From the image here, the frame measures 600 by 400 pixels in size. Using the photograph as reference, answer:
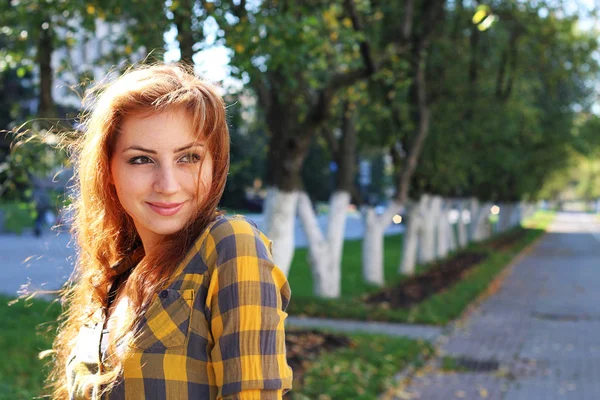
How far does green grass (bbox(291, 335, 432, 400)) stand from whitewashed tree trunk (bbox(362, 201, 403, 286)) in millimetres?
5447

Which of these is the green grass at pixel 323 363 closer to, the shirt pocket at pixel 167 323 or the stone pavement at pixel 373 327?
the stone pavement at pixel 373 327

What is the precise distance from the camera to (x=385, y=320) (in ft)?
37.9

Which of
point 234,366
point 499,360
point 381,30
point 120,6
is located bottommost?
point 499,360

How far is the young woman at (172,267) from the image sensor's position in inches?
57.5

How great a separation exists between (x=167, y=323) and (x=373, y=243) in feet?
44.8

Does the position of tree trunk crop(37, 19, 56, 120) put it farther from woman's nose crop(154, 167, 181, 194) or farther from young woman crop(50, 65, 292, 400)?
woman's nose crop(154, 167, 181, 194)

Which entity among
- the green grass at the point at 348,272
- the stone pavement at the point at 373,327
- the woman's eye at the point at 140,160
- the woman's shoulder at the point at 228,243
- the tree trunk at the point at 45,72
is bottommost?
the stone pavement at the point at 373,327

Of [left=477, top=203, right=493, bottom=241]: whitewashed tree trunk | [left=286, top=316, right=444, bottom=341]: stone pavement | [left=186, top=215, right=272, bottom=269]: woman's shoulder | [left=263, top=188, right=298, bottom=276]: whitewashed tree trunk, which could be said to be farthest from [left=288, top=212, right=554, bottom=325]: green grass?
[left=477, top=203, right=493, bottom=241]: whitewashed tree trunk

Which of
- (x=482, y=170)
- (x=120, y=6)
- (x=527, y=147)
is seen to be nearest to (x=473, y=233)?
(x=527, y=147)

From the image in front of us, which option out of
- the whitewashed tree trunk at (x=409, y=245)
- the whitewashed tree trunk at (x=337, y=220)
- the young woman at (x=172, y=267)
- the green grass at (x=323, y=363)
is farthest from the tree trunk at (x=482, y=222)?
the young woman at (x=172, y=267)

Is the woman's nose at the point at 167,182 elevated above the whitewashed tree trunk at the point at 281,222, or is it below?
above

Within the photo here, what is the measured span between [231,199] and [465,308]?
36.5 m

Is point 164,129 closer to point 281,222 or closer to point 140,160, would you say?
point 140,160

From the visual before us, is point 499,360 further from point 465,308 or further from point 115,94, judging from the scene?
point 115,94
